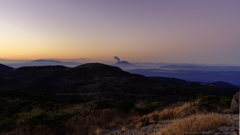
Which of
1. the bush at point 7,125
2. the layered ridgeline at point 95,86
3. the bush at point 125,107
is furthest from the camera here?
the layered ridgeline at point 95,86

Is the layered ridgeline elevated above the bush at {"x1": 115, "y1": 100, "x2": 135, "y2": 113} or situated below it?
below

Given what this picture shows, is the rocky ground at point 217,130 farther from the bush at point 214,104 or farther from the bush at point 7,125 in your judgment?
the bush at point 7,125

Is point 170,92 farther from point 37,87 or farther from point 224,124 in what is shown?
point 37,87

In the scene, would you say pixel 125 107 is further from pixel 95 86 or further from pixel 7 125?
pixel 95 86

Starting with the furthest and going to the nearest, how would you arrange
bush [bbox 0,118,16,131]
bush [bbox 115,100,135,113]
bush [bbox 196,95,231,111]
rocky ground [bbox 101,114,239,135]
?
bush [bbox 115,100,135,113] → bush [bbox 196,95,231,111] → bush [bbox 0,118,16,131] → rocky ground [bbox 101,114,239,135]

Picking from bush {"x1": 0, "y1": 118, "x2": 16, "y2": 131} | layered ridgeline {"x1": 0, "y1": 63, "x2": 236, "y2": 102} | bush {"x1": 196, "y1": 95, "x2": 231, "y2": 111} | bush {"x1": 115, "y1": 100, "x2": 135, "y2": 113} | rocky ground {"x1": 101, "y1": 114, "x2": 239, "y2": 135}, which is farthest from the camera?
layered ridgeline {"x1": 0, "y1": 63, "x2": 236, "y2": 102}

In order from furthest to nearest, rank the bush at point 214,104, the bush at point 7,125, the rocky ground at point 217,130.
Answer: the bush at point 214,104, the bush at point 7,125, the rocky ground at point 217,130

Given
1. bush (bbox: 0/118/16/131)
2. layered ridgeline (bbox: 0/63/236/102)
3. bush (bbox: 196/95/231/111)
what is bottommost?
layered ridgeline (bbox: 0/63/236/102)

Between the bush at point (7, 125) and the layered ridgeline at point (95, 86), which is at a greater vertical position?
the bush at point (7, 125)

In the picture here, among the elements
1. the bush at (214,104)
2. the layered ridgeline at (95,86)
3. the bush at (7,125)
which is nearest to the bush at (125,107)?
the bush at (214,104)

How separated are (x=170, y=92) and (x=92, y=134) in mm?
33911

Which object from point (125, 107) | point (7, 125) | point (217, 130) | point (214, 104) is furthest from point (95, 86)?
point (217, 130)

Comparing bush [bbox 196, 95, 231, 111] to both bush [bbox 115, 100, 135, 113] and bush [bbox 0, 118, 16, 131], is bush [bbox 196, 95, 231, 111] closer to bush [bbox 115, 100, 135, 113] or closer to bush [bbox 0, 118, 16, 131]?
bush [bbox 115, 100, 135, 113]

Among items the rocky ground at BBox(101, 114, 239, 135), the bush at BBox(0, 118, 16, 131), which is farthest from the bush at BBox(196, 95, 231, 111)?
the bush at BBox(0, 118, 16, 131)
